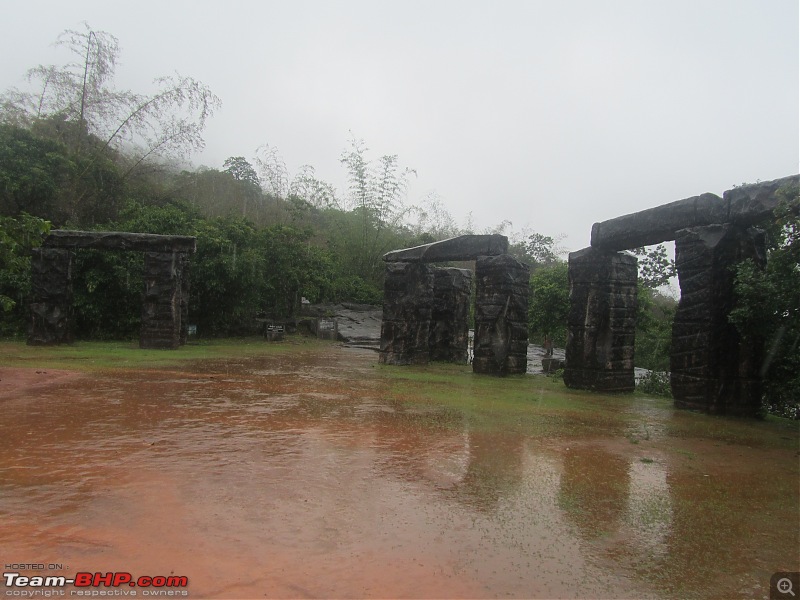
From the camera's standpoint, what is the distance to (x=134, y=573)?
265 centimetres

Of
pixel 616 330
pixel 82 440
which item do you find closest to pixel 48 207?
pixel 82 440

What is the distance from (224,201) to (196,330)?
10075 millimetres

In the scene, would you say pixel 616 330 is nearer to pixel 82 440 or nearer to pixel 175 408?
pixel 175 408

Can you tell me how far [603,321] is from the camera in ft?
33.9

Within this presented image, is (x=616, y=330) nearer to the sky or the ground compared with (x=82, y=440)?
nearer to the sky

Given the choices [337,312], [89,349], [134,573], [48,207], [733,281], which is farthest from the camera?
[337,312]

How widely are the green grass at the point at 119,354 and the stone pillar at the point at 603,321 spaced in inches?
310

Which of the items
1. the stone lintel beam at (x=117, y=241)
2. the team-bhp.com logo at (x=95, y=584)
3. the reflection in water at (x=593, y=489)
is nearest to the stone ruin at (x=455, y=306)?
the stone lintel beam at (x=117, y=241)

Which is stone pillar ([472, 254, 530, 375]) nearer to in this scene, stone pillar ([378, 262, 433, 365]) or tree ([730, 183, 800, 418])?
stone pillar ([378, 262, 433, 365])

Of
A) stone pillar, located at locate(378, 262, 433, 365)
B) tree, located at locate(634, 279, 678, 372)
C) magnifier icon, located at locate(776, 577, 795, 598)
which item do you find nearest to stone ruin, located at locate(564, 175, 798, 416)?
tree, located at locate(634, 279, 678, 372)

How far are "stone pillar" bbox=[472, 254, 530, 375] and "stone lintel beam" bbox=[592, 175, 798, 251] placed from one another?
2.19 m

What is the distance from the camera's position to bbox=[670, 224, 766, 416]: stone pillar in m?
8.02

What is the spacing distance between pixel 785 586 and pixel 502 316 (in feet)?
30.6

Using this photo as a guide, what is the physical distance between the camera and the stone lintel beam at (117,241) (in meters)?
14.0
